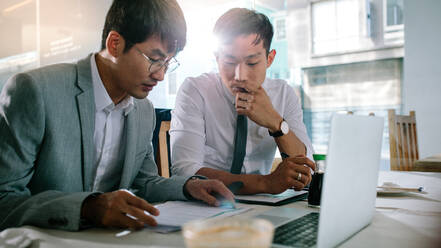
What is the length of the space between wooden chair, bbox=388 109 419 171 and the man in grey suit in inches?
96.7

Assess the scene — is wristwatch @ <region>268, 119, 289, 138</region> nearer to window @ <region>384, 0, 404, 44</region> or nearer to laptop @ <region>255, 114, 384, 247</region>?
laptop @ <region>255, 114, 384, 247</region>

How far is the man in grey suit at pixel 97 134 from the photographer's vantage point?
2.52 feet

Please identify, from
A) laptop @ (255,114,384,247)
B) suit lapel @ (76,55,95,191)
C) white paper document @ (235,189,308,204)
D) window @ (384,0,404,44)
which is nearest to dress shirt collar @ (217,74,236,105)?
white paper document @ (235,189,308,204)

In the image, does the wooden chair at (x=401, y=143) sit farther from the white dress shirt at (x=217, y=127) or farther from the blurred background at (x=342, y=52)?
the white dress shirt at (x=217, y=127)

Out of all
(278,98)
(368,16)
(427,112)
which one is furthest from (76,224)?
(368,16)

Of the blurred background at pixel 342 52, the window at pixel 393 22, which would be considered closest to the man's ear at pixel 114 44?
the blurred background at pixel 342 52

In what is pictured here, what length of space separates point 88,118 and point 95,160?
0.70ft

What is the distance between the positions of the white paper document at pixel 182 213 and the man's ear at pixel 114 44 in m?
0.55

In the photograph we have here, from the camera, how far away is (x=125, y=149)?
4.01 feet

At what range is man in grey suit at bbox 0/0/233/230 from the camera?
0.77 metres

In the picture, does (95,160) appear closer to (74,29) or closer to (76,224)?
(76,224)

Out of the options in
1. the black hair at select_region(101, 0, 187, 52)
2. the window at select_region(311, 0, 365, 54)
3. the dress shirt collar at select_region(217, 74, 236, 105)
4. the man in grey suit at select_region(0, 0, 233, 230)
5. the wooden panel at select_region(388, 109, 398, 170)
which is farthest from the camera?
the window at select_region(311, 0, 365, 54)

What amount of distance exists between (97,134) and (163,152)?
1.78 ft


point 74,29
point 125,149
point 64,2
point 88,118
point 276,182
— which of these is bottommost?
point 276,182
